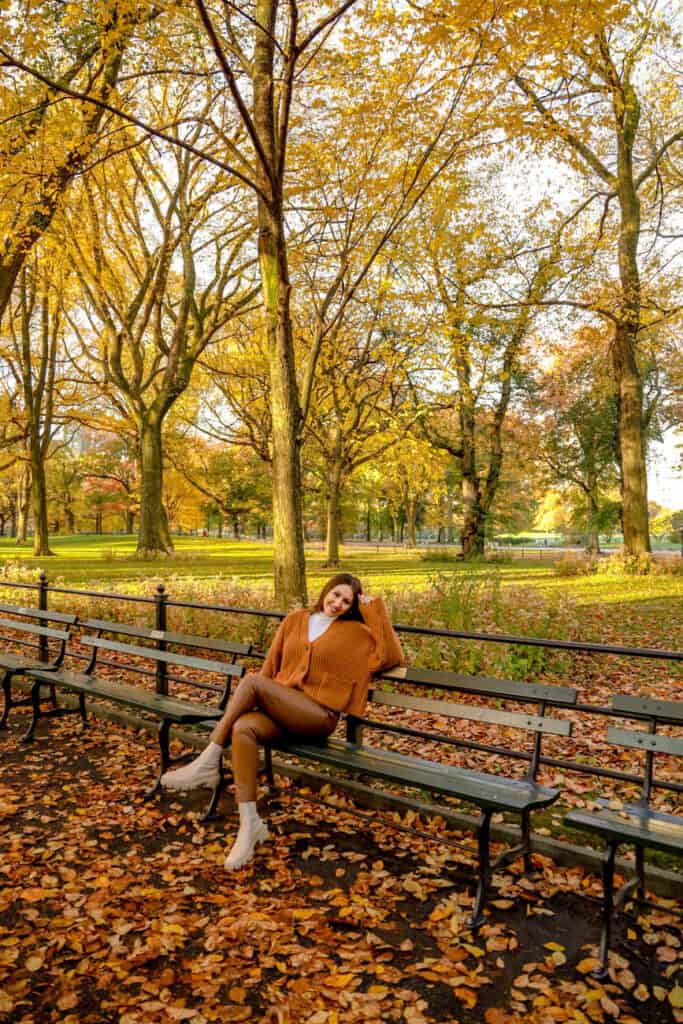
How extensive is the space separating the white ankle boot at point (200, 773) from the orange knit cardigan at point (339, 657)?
579 mm

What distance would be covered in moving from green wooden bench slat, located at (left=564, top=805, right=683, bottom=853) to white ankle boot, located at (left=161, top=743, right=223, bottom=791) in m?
2.23

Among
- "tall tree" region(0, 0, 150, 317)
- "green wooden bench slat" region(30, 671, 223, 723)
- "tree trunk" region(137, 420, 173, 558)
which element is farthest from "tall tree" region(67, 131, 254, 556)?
"green wooden bench slat" region(30, 671, 223, 723)

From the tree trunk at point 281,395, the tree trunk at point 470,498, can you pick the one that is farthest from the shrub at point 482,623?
the tree trunk at point 470,498

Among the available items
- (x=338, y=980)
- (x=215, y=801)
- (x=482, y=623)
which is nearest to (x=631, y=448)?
(x=482, y=623)

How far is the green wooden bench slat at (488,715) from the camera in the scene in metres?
3.77

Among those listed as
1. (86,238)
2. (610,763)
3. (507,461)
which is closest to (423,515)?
(507,461)

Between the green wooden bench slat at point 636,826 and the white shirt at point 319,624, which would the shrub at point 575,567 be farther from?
the green wooden bench slat at point 636,826

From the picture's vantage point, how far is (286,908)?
3.56 metres

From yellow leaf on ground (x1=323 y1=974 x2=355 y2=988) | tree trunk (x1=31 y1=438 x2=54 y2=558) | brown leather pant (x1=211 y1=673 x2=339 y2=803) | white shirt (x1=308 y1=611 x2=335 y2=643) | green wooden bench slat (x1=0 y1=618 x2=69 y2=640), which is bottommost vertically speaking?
yellow leaf on ground (x1=323 y1=974 x2=355 y2=988)

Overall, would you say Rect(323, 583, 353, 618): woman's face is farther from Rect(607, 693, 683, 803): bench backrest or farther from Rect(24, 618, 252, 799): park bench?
Rect(607, 693, 683, 803): bench backrest

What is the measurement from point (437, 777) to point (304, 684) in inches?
40.2

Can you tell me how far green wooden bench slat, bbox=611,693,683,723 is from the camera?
3.53 m

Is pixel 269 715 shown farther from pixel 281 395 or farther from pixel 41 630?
pixel 281 395

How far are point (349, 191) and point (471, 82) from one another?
254 centimetres
